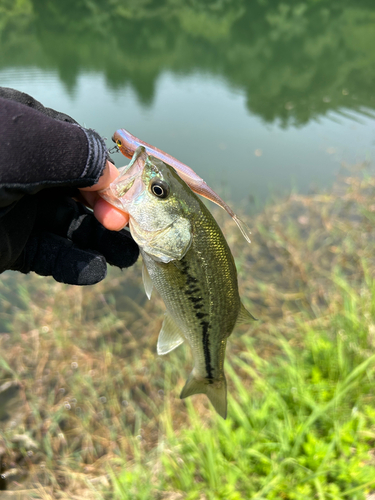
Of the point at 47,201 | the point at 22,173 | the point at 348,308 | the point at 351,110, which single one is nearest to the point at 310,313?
the point at 348,308

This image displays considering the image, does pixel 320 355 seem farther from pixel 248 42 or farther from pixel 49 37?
pixel 49 37

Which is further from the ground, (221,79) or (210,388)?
(210,388)

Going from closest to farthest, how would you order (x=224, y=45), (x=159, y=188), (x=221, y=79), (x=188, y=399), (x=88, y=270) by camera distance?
(x=159, y=188) → (x=88, y=270) → (x=188, y=399) → (x=221, y=79) → (x=224, y=45)

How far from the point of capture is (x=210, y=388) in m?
2.27

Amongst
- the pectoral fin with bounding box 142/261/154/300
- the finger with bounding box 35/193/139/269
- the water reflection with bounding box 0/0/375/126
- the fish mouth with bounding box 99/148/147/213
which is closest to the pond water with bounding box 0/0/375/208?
the water reflection with bounding box 0/0/375/126

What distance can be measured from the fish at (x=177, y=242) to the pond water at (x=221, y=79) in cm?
582

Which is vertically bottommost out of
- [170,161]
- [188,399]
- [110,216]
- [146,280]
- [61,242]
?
[188,399]

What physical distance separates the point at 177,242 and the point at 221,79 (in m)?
17.0

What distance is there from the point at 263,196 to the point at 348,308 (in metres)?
4.49

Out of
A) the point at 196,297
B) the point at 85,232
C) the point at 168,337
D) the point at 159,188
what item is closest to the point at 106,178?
the point at 159,188

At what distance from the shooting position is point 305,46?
21.5m

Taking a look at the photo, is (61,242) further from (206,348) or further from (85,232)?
(206,348)

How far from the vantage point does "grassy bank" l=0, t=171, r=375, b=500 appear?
275 cm

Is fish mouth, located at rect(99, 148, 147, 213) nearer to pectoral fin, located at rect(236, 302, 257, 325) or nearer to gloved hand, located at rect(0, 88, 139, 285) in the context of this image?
gloved hand, located at rect(0, 88, 139, 285)
